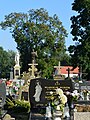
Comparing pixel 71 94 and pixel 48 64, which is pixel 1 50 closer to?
pixel 48 64

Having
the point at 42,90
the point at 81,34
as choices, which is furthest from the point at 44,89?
the point at 81,34

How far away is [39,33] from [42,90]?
39068 millimetres

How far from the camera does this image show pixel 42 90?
14.2 meters

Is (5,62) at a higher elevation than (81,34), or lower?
higher

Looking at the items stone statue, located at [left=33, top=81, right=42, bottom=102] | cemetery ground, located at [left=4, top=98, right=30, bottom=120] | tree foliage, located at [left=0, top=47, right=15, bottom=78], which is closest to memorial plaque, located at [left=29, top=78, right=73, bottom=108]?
stone statue, located at [left=33, top=81, right=42, bottom=102]

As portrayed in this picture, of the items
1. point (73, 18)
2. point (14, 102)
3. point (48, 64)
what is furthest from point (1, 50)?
point (14, 102)

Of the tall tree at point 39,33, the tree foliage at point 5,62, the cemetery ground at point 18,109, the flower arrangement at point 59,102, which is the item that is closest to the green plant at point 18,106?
the cemetery ground at point 18,109

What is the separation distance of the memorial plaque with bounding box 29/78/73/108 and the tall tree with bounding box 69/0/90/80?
24824mm

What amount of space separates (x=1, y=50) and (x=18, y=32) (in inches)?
2657

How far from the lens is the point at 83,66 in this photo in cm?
3988

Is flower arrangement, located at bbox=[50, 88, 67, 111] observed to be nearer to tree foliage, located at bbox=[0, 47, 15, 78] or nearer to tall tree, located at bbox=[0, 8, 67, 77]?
tall tree, located at bbox=[0, 8, 67, 77]

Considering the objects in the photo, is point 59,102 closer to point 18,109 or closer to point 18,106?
point 18,109

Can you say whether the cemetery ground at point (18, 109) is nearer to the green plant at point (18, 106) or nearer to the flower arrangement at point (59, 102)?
the green plant at point (18, 106)

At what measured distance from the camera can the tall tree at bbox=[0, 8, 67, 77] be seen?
175 feet
